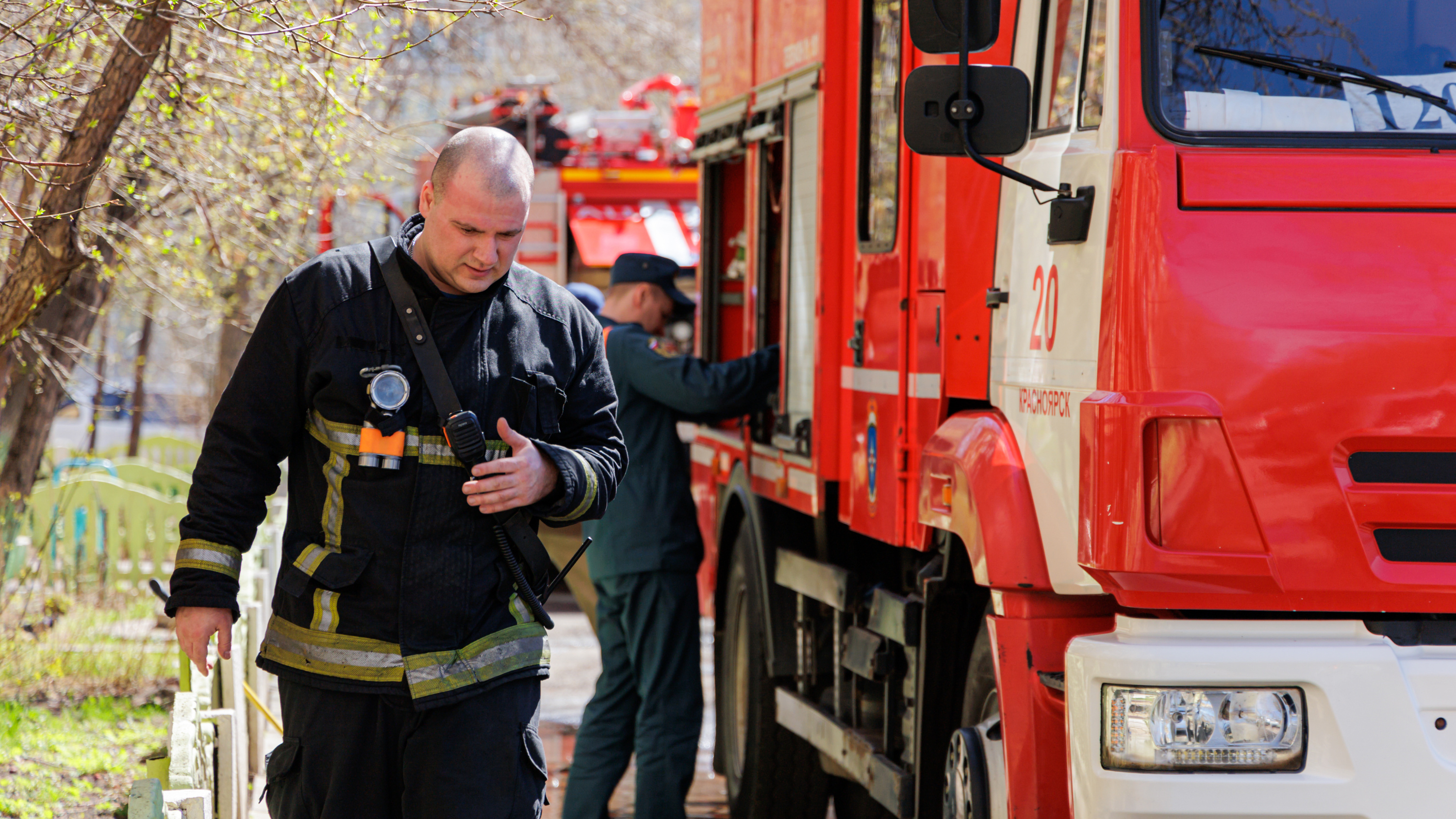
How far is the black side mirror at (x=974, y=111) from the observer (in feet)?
11.3

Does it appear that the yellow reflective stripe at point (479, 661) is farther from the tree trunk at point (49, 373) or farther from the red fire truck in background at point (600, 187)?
the red fire truck in background at point (600, 187)

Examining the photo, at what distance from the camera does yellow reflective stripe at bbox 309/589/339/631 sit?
338cm

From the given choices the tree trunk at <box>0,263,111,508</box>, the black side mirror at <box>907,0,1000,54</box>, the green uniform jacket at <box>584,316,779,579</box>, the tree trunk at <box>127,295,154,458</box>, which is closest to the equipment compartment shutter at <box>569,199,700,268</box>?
the tree trunk at <box>127,295,154,458</box>

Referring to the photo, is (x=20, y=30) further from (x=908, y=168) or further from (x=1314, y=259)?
(x=1314, y=259)

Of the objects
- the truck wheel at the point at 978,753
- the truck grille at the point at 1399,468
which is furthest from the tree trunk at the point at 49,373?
the truck grille at the point at 1399,468

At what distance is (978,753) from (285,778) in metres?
1.58

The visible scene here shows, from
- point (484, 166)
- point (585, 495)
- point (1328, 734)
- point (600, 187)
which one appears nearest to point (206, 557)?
point (585, 495)

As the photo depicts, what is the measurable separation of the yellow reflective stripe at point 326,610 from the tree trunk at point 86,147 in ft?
5.84

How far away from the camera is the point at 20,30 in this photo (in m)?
4.51

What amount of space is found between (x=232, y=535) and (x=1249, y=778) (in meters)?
2.03

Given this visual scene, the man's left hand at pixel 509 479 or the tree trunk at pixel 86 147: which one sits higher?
the tree trunk at pixel 86 147

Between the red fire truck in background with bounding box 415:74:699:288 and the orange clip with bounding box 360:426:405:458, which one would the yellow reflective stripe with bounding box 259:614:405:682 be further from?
the red fire truck in background with bounding box 415:74:699:288

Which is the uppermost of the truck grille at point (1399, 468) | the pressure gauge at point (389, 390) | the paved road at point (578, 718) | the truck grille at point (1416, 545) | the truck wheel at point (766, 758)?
the pressure gauge at point (389, 390)

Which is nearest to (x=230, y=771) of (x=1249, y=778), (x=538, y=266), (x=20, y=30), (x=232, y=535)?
(x=232, y=535)
